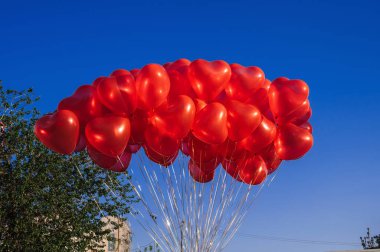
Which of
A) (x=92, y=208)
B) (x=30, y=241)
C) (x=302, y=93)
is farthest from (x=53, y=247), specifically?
(x=302, y=93)

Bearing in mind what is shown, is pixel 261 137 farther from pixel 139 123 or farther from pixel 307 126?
pixel 139 123

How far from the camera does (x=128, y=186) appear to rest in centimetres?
1767

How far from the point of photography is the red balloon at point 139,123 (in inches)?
295

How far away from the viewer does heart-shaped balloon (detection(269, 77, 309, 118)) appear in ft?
25.8

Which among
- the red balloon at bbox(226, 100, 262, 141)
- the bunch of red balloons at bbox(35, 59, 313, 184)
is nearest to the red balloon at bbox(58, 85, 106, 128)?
the bunch of red balloons at bbox(35, 59, 313, 184)

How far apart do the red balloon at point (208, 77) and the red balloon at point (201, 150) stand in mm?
748

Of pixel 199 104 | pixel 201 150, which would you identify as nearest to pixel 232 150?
pixel 201 150

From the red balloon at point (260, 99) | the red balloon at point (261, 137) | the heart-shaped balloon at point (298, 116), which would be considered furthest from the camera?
the heart-shaped balloon at point (298, 116)

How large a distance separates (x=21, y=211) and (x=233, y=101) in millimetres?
9549

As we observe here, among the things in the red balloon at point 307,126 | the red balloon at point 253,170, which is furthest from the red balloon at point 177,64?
the red balloon at point 307,126

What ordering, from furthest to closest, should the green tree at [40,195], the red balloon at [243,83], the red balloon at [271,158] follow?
the green tree at [40,195]
the red balloon at [271,158]
the red balloon at [243,83]

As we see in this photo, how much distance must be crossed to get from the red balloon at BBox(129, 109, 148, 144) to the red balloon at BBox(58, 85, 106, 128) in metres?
0.42

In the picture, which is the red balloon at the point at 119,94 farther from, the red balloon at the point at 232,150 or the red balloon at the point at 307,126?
the red balloon at the point at 307,126

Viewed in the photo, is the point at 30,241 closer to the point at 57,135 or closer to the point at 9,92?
the point at 9,92
